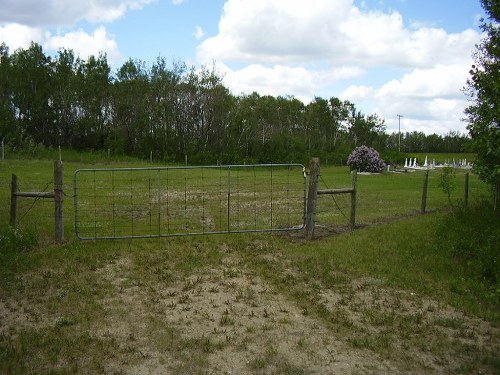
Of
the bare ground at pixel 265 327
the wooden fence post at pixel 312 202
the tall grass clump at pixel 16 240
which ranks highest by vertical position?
the wooden fence post at pixel 312 202

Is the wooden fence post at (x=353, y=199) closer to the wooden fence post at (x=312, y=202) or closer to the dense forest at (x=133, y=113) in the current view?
the wooden fence post at (x=312, y=202)

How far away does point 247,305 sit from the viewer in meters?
7.80

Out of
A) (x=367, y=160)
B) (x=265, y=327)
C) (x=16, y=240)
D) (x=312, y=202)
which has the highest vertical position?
(x=367, y=160)

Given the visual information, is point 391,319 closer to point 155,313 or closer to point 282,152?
point 155,313

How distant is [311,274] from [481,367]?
3.90 meters

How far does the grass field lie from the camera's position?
5.96m

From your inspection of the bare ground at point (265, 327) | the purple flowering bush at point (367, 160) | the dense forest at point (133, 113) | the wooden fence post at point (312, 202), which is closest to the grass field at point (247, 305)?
the bare ground at point (265, 327)

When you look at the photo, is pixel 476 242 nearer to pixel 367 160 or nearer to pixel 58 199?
pixel 58 199

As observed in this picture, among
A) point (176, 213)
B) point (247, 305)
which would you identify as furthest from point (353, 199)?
point (247, 305)

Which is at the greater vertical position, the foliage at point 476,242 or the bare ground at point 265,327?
the foliage at point 476,242

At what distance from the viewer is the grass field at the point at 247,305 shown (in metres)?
5.96

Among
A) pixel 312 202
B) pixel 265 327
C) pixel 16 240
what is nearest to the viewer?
pixel 265 327

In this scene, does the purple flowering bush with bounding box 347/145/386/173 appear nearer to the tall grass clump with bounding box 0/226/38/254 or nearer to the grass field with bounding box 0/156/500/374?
the grass field with bounding box 0/156/500/374

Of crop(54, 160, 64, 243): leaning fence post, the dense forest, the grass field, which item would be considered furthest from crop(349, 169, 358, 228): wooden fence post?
the dense forest
